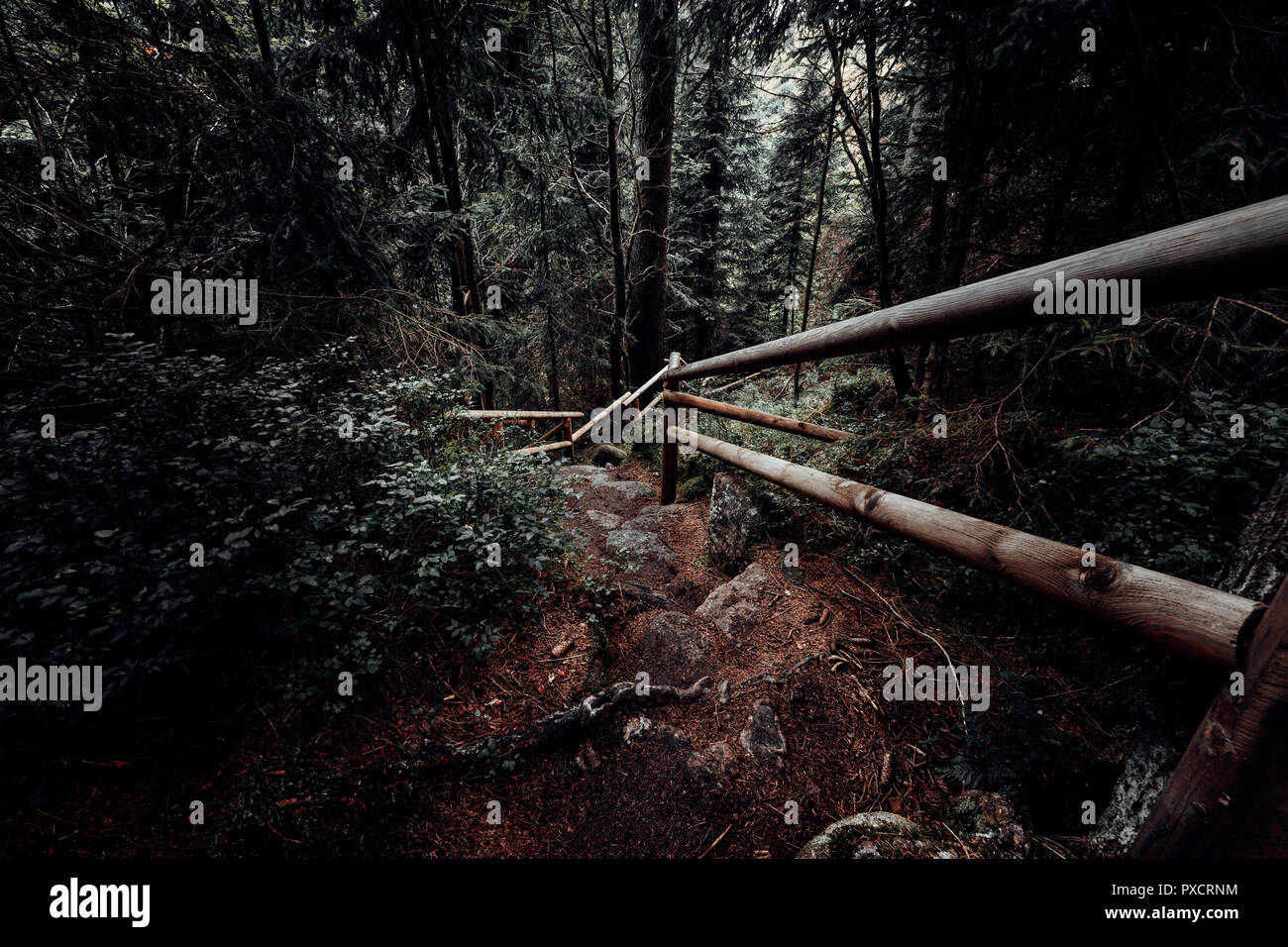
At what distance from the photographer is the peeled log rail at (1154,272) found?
0.80 m

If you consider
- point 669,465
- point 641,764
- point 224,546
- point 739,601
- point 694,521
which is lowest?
point 641,764

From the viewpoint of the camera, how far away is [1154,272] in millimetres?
913

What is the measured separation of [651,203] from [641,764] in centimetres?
931

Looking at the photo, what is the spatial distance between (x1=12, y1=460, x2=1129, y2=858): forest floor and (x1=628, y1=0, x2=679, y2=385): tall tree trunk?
7492 mm

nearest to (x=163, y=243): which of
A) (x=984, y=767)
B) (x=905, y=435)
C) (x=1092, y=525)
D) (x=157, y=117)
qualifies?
(x=157, y=117)

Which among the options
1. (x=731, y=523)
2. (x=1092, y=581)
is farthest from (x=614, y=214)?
(x=1092, y=581)

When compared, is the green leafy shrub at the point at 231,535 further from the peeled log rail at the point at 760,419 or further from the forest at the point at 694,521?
the peeled log rail at the point at 760,419

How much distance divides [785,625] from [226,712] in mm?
2952

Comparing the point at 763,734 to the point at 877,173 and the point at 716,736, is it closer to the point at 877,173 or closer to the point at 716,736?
the point at 716,736

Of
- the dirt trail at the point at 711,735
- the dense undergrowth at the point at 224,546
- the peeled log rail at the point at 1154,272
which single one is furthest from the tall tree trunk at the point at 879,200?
the dense undergrowth at the point at 224,546

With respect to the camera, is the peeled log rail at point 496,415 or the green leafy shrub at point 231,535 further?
the peeled log rail at point 496,415

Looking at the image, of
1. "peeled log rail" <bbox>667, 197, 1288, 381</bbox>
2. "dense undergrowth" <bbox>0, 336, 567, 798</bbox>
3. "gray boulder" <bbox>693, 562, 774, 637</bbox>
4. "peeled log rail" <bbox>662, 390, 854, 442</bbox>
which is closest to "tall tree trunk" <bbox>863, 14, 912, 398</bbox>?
"peeled log rail" <bbox>662, 390, 854, 442</bbox>

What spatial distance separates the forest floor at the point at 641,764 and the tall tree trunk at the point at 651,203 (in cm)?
749
